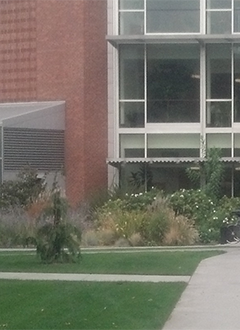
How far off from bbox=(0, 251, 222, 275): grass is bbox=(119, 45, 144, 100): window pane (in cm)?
1383

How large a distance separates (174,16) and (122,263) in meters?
17.5

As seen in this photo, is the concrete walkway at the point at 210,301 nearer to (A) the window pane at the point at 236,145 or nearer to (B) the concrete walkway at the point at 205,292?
(B) the concrete walkway at the point at 205,292

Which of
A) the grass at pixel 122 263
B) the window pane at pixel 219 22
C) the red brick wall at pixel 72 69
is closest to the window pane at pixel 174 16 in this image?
the window pane at pixel 219 22

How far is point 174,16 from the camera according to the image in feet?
118

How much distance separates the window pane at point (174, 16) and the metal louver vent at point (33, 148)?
551cm

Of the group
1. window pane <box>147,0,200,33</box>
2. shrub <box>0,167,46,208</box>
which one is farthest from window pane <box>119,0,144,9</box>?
shrub <box>0,167,46,208</box>

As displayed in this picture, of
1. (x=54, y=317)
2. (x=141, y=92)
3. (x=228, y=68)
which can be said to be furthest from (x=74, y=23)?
(x=54, y=317)

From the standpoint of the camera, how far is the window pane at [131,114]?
121ft

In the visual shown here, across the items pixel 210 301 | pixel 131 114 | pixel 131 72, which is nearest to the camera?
pixel 210 301

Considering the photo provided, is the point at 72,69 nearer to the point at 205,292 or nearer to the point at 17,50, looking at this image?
the point at 17,50

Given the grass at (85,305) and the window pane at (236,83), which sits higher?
the window pane at (236,83)

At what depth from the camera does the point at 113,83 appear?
36688 mm

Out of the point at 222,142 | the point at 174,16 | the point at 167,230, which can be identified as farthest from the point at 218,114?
the point at 167,230

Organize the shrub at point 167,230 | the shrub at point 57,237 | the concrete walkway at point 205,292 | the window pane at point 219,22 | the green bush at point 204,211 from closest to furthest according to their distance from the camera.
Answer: the concrete walkway at point 205,292 < the shrub at point 57,237 < the shrub at point 167,230 < the green bush at point 204,211 < the window pane at point 219,22
